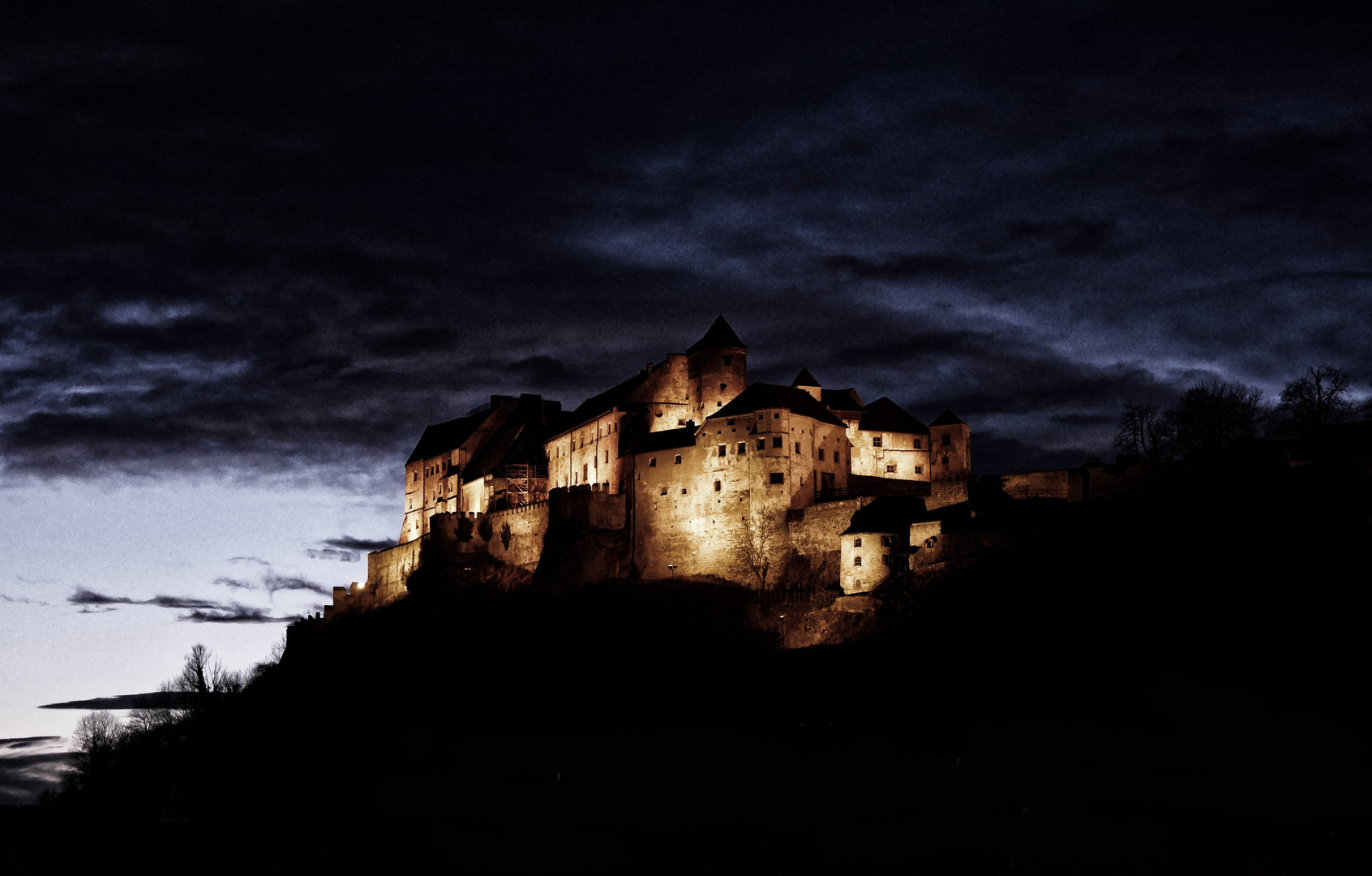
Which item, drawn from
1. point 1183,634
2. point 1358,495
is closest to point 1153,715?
point 1183,634

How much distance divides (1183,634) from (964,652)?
353 inches

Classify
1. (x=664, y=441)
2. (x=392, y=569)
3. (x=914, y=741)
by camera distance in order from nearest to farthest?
(x=914, y=741), (x=664, y=441), (x=392, y=569)

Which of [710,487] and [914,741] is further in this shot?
[710,487]

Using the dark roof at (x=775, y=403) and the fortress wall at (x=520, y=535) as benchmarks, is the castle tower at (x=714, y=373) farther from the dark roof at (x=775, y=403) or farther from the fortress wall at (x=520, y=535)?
the fortress wall at (x=520, y=535)

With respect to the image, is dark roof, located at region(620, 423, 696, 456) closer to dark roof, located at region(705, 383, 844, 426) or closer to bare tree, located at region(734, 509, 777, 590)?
dark roof, located at region(705, 383, 844, 426)

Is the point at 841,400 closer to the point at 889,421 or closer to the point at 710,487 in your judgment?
the point at 889,421

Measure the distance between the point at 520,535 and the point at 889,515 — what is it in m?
25.2

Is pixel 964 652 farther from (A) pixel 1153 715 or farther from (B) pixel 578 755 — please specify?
(B) pixel 578 755

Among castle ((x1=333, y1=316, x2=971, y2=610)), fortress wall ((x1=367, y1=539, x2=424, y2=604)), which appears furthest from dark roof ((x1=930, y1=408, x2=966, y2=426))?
fortress wall ((x1=367, y1=539, x2=424, y2=604))

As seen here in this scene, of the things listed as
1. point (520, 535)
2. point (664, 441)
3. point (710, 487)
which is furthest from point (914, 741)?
point (520, 535)

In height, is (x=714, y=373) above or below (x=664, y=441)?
above

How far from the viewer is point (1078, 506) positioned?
69062 millimetres

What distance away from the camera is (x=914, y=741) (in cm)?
5616

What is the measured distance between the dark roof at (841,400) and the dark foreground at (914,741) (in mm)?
17349
